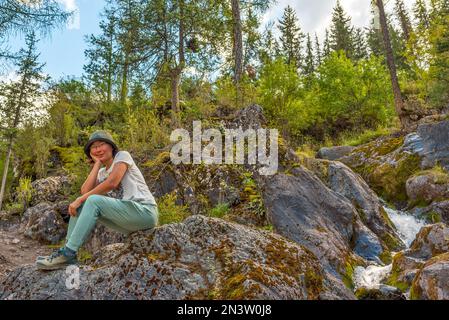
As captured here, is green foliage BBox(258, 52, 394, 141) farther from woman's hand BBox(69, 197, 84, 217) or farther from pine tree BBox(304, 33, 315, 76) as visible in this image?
pine tree BBox(304, 33, 315, 76)

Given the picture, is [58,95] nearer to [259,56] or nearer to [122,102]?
[122,102]

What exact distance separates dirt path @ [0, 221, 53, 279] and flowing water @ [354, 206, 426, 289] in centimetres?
685

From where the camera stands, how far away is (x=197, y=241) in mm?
3598

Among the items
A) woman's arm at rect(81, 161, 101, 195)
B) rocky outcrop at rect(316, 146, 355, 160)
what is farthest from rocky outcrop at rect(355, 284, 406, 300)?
rocky outcrop at rect(316, 146, 355, 160)

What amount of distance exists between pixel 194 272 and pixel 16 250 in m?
7.59

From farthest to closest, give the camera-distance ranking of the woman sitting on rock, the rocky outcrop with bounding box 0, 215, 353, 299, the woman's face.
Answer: the woman's face < the woman sitting on rock < the rocky outcrop with bounding box 0, 215, 353, 299

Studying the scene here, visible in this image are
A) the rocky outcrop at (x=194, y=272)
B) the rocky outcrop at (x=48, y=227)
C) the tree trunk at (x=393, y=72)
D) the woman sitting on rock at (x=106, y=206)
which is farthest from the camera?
the tree trunk at (x=393, y=72)

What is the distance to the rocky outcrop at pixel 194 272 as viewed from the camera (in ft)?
10.2

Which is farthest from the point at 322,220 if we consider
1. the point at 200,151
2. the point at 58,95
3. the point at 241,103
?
the point at 58,95

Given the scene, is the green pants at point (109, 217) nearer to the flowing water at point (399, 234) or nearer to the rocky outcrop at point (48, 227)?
the flowing water at point (399, 234)

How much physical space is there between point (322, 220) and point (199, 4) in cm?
899

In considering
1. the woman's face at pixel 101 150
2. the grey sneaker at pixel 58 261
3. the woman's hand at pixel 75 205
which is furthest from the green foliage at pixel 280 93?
the grey sneaker at pixel 58 261

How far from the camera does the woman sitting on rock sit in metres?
3.22

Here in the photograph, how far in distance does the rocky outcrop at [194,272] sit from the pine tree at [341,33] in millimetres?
40675
